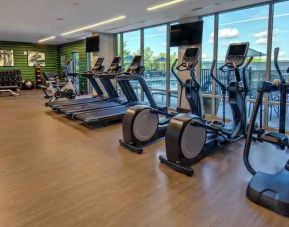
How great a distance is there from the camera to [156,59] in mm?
8906

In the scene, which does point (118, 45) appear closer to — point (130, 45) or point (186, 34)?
point (130, 45)

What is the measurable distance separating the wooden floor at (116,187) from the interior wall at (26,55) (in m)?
11.4

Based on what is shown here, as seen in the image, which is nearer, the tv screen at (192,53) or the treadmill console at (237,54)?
the treadmill console at (237,54)

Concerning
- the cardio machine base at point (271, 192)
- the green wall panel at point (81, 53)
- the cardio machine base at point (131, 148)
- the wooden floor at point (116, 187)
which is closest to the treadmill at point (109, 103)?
the wooden floor at point (116, 187)

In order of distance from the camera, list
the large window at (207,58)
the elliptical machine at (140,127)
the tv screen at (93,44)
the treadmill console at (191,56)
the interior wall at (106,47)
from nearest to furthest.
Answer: the elliptical machine at (140,127) < the treadmill console at (191,56) < the large window at (207,58) < the tv screen at (93,44) < the interior wall at (106,47)

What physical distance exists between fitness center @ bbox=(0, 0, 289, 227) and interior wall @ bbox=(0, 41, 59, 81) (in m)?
6.87

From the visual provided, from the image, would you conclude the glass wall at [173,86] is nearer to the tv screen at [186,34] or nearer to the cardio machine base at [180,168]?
the tv screen at [186,34]

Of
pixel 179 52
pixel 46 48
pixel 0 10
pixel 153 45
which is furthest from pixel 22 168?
pixel 46 48

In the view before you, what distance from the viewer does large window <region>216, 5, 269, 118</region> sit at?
227 inches

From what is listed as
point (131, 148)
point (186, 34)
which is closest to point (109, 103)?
point (186, 34)

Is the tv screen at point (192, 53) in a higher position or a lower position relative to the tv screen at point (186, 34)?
lower

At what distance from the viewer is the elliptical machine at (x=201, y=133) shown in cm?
336

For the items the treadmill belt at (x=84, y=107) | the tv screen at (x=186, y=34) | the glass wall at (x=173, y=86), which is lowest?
the treadmill belt at (x=84, y=107)

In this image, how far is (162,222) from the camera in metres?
2.25
